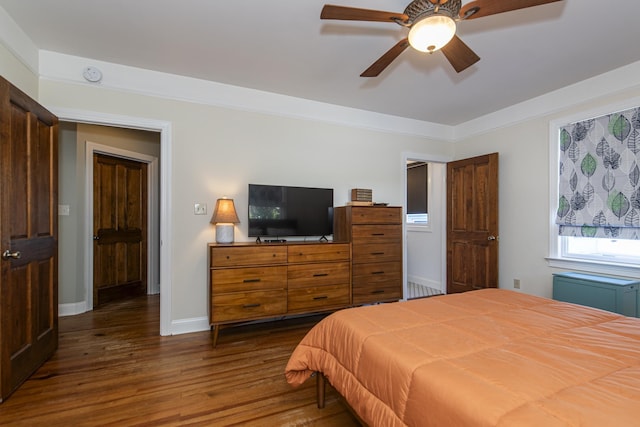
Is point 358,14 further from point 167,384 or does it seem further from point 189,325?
point 189,325

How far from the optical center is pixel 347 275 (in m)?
3.36

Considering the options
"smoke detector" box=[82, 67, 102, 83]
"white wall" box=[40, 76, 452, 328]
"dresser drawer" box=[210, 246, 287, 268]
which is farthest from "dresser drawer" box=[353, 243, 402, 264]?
"smoke detector" box=[82, 67, 102, 83]

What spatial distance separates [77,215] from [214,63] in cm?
252

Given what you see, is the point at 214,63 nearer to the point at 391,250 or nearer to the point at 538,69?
the point at 391,250

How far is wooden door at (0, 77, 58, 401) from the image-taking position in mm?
1929

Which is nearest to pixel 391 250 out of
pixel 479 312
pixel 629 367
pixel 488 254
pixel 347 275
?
pixel 347 275

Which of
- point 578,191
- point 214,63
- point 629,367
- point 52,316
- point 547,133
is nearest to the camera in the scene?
point 629,367

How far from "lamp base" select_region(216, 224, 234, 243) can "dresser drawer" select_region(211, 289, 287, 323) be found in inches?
21.3

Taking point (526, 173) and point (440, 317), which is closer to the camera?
point (440, 317)

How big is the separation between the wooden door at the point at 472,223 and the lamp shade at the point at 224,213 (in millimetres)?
3066

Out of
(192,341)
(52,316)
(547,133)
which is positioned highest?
(547,133)

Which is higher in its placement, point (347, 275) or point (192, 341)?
point (347, 275)

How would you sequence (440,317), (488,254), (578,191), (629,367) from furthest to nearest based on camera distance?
(488,254), (578,191), (440,317), (629,367)

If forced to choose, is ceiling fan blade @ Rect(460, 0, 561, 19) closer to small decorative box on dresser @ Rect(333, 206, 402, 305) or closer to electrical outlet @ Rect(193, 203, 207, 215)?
small decorative box on dresser @ Rect(333, 206, 402, 305)
